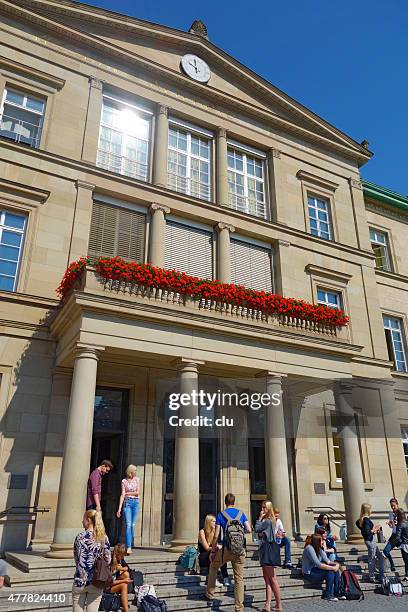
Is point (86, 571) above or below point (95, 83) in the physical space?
below

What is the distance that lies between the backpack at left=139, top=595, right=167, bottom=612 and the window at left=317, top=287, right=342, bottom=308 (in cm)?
1373

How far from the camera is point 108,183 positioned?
15656 millimetres

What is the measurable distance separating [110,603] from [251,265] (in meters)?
12.8

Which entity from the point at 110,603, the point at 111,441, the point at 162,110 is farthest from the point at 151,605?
the point at 162,110

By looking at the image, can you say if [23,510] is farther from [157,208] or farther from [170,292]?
[157,208]

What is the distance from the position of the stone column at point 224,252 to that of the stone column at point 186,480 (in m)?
5.53

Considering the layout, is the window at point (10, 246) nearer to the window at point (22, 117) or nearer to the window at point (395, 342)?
the window at point (22, 117)

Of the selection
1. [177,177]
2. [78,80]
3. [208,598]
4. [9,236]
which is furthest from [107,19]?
[208,598]

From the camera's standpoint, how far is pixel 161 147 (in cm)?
1748

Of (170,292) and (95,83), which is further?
(95,83)

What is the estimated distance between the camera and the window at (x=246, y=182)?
1925cm

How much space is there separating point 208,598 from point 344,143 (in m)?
21.4

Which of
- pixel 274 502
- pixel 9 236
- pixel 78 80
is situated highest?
pixel 78 80

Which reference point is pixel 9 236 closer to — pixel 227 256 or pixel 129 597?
pixel 227 256
